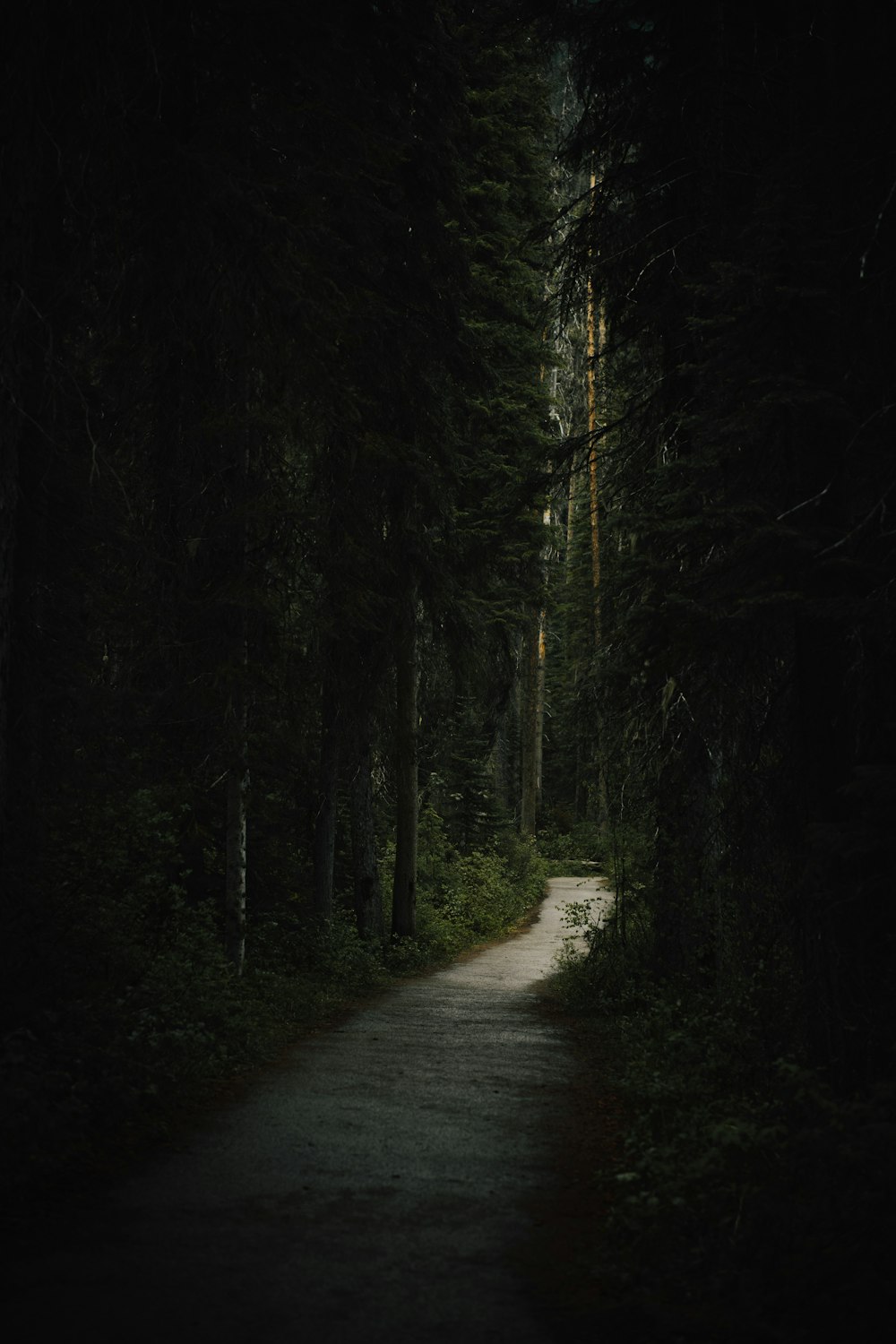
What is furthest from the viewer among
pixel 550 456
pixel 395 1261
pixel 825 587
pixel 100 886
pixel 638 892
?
pixel 638 892

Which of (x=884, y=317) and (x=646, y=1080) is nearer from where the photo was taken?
(x=884, y=317)

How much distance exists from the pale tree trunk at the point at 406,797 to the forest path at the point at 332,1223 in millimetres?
8715

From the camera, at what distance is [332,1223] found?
5457 millimetres

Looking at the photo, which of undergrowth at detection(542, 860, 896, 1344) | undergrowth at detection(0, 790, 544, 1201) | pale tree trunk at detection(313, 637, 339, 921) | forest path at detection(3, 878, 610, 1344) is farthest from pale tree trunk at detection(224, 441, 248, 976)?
undergrowth at detection(542, 860, 896, 1344)

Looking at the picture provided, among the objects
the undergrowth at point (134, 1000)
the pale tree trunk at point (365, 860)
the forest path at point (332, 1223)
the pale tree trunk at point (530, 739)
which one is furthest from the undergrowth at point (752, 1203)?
the pale tree trunk at point (530, 739)

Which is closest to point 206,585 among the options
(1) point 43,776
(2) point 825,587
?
(1) point 43,776

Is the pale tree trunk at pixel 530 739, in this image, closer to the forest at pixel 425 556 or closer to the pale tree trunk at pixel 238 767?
the forest at pixel 425 556

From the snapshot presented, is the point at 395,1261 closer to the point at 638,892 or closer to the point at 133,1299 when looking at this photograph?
the point at 133,1299

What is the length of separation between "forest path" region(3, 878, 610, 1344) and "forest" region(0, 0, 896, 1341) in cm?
53

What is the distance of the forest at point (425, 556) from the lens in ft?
21.0

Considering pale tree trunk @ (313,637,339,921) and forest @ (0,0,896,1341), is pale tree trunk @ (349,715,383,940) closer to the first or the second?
pale tree trunk @ (313,637,339,921)

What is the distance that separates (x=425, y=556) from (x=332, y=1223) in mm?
12020

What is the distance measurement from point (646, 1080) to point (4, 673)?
600 centimetres

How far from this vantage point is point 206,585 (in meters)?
12.2
